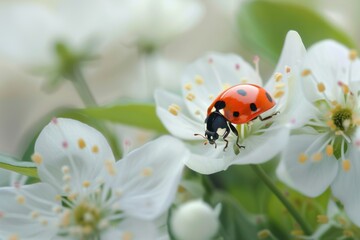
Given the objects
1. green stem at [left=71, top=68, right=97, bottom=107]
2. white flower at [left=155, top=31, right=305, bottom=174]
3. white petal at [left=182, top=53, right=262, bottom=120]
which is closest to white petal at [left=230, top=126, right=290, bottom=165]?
white flower at [left=155, top=31, right=305, bottom=174]

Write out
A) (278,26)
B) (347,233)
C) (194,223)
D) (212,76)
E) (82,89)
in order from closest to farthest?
(194,223), (347,233), (212,76), (278,26), (82,89)

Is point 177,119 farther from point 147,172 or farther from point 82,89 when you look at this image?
point 82,89

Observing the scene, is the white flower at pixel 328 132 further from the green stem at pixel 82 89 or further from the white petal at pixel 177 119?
the green stem at pixel 82 89

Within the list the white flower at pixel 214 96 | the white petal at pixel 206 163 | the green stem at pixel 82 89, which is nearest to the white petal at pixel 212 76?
the white flower at pixel 214 96

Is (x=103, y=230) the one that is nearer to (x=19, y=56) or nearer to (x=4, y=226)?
(x=4, y=226)

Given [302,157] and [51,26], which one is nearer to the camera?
[302,157]

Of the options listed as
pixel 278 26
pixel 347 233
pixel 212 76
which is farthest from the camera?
pixel 278 26

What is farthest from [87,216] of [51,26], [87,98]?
[51,26]

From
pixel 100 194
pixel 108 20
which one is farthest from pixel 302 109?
pixel 108 20
